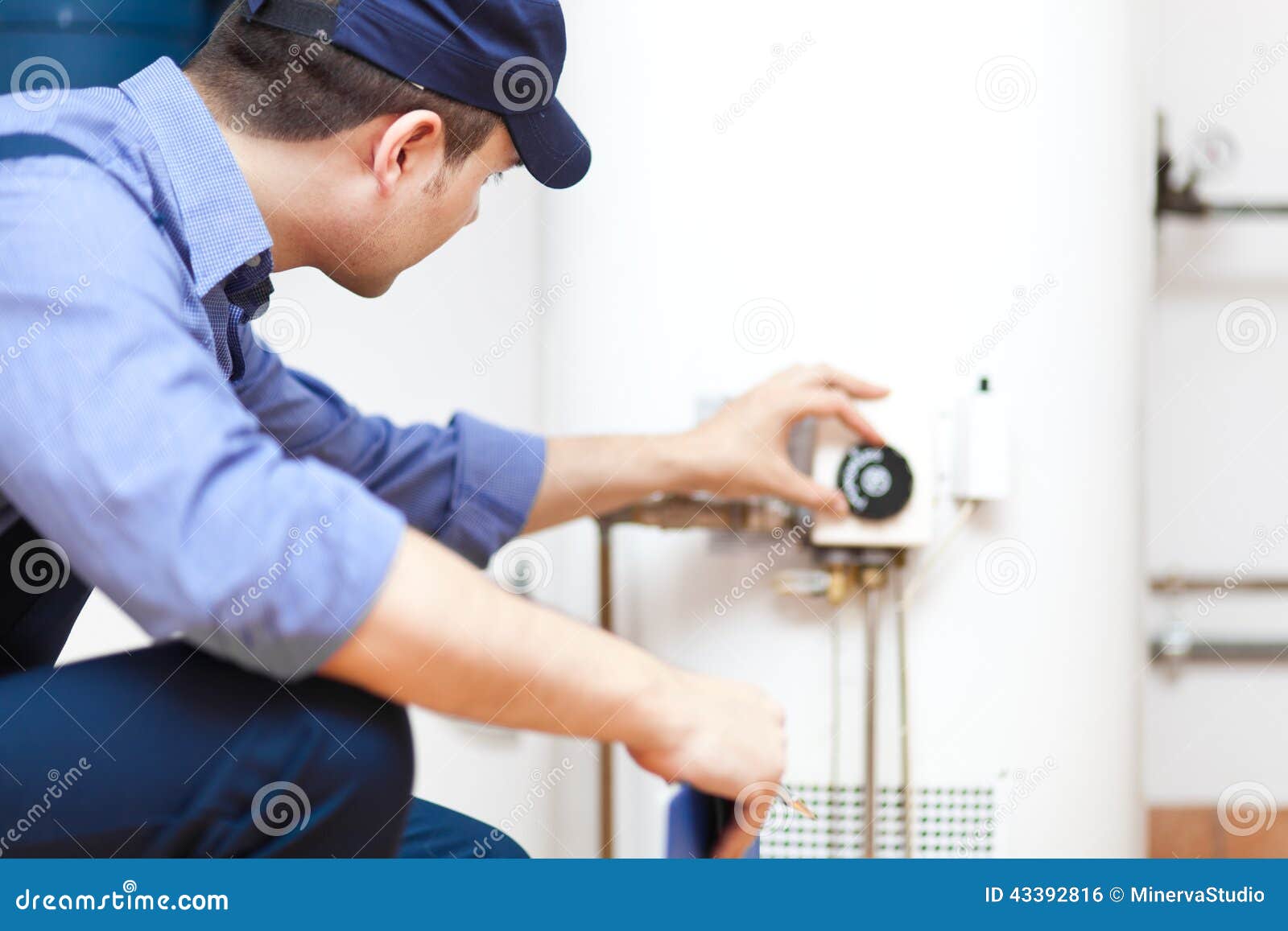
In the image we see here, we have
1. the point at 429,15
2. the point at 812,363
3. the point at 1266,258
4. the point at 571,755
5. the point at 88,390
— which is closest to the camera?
the point at 88,390

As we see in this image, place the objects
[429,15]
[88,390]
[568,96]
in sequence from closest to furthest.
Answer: [88,390]
[429,15]
[568,96]

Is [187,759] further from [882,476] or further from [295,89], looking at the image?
[882,476]

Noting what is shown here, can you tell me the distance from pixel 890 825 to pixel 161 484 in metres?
0.79

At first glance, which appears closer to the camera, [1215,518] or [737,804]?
[737,804]

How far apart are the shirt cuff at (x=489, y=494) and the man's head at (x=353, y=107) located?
0.28m

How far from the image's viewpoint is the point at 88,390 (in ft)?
1.98

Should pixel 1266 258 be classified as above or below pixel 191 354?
above

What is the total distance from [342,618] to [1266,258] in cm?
141

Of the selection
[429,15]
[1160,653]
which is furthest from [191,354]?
[1160,653]

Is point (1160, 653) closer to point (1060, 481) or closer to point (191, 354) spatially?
point (1060, 481)

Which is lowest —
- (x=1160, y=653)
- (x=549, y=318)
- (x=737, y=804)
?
(x=737, y=804)

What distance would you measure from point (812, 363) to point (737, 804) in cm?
53

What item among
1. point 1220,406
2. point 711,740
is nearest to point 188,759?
point 711,740

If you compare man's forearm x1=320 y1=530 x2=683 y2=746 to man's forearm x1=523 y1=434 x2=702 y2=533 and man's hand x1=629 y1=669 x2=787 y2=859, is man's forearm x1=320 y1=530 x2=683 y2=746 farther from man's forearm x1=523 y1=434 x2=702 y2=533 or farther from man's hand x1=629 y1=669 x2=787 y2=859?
man's forearm x1=523 y1=434 x2=702 y2=533
